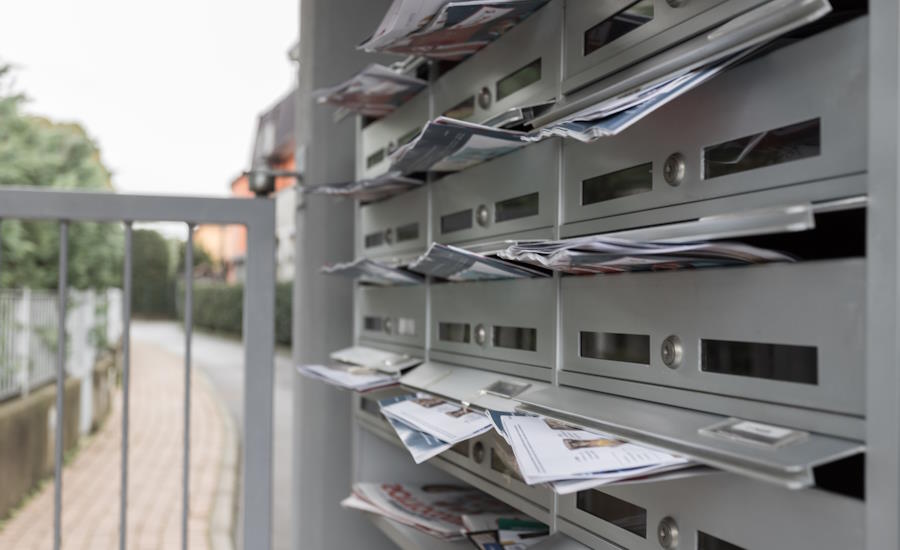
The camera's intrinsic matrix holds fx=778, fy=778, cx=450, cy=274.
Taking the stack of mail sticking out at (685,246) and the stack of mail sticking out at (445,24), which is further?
the stack of mail sticking out at (445,24)

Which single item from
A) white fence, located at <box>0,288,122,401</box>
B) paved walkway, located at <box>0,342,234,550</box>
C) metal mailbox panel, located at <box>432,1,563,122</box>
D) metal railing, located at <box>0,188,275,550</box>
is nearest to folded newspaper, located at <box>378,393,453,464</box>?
metal mailbox panel, located at <box>432,1,563,122</box>

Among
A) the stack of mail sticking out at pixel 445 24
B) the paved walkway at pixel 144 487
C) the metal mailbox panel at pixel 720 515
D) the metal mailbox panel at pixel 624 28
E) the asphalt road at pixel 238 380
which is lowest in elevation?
the paved walkway at pixel 144 487

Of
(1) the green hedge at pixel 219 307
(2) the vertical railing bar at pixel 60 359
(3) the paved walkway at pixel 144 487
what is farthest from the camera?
(1) the green hedge at pixel 219 307

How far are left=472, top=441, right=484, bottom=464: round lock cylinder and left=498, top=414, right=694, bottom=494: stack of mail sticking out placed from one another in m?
0.39

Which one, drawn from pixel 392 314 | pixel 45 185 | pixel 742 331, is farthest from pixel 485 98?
pixel 45 185

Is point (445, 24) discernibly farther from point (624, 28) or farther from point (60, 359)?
point (60, 359)

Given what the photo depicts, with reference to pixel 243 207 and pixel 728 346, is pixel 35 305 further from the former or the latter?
pixel 728 346

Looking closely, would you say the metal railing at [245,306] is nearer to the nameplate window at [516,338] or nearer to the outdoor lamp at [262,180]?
the outdoor lamp at [262,180]

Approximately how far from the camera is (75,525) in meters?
4.67

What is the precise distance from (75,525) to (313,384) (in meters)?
3.46

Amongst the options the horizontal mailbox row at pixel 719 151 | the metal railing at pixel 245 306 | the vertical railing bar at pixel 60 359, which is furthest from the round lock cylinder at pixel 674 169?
the vertical railing bar at pixel 60 359

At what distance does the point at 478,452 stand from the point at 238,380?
9.88m

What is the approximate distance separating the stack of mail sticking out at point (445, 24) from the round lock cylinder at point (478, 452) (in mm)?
616

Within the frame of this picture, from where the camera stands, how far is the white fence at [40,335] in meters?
5.13
